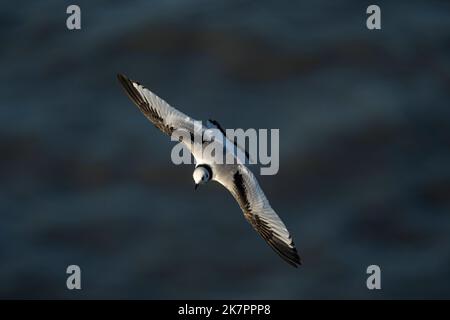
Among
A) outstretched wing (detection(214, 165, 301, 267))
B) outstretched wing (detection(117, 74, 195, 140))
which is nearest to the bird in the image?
outstretched wing (detection(214, 165, 301, 267))

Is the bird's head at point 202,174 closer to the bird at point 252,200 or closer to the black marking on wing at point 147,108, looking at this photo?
the bird at point 252,200

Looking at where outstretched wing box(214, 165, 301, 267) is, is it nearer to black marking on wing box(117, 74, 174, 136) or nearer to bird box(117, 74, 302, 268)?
bird box(117, 74, 302, 268)

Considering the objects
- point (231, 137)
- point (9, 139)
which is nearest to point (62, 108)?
point (9, 139)

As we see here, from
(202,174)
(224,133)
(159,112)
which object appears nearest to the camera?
(202,174)

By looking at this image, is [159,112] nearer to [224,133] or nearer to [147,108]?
[147,108]

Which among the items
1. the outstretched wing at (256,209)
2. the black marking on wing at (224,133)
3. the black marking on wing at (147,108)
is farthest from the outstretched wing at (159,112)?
the outstretched wing at (256,209)

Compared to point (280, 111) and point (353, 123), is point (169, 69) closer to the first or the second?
point (280, 111)

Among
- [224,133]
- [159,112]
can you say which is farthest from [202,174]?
[159,112]
